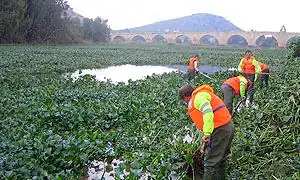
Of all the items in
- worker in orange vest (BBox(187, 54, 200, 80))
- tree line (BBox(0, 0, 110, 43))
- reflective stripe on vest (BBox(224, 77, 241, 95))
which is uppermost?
tree line (BBox(0, 0, 110, 43))

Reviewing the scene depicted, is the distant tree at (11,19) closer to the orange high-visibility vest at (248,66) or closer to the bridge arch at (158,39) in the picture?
the orange high-visibility vest at (248,66)

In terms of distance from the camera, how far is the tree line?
4108 cm

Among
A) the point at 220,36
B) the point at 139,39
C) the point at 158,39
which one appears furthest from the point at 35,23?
the point at 158,39

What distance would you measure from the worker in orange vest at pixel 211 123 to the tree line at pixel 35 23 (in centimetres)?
3922

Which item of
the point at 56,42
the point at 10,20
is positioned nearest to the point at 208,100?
the point at 10,20

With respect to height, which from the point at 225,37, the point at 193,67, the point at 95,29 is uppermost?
the point at 95,29

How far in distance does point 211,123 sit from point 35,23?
45802 millimetres

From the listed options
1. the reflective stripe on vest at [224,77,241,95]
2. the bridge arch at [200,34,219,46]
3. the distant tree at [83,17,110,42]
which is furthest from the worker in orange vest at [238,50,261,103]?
the bridge arch at [200,34,219,46]

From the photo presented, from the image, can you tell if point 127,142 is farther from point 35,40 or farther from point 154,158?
point 35,40

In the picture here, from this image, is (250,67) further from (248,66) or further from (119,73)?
(119,73)

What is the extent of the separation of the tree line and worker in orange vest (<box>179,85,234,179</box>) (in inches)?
1544

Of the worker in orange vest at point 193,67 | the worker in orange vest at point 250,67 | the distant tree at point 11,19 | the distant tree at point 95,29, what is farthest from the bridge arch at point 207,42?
the worker in orange vest at point 250,67

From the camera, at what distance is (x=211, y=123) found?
15.9 feet

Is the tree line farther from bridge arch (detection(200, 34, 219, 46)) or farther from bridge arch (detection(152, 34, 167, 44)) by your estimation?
bridge arch (detection(200, 34, 219, 46))
